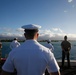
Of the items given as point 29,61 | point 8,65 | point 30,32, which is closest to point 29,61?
point 29,61

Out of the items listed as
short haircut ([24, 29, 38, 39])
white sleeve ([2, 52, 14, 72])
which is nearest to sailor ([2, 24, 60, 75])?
white sleeve ([2, 52, 14, 72])

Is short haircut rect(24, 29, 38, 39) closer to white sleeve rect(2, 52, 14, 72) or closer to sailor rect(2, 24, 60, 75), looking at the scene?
sailor rect(2, 24, 60, 75)

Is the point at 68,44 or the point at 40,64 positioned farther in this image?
the point at 68,44

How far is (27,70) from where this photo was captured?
2586 millimetres

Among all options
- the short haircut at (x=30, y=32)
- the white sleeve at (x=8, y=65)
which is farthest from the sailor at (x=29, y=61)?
the short haircut at (x=30, y=32)

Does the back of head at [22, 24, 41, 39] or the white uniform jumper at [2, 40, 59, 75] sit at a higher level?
the back of head at [22, 24, 41, 39]

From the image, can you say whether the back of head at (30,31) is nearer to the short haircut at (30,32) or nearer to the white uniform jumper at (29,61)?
the short haircut at (30,32)

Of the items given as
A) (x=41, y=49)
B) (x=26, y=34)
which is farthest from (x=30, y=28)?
(x=41, y=49)

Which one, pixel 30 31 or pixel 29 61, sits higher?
pixel 30 31

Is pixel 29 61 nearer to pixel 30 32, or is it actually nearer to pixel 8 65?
pixel 8 65

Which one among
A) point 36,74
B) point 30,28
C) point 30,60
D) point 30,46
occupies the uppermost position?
point 30,28

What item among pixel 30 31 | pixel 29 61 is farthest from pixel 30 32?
pixel 29 61

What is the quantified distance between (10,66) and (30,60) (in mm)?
248

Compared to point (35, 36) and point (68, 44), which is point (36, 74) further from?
point (68, 44)
